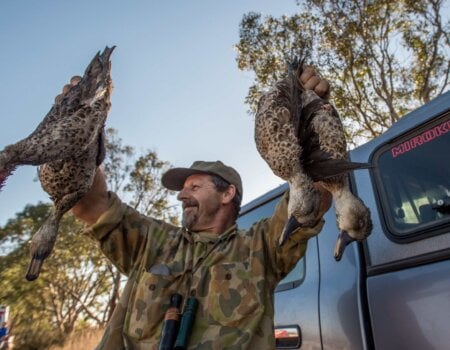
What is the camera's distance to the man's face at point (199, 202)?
112 inches

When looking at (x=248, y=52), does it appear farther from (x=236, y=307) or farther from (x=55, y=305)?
(x=55, y=305)

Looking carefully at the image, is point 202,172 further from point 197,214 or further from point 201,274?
point 201,274

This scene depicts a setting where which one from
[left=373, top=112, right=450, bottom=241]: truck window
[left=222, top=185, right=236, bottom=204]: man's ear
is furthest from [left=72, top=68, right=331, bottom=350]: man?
[left=373, top=112, right=450, bottom=241]: truck window

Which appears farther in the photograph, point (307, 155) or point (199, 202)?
point (199, 202)

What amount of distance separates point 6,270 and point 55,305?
22.3ft

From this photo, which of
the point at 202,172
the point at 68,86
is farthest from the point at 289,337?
the point at 68,86

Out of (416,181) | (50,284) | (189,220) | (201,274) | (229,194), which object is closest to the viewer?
(416,181)

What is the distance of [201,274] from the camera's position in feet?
7.70

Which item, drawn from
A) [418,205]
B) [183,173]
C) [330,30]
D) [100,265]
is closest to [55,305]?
[100,265]

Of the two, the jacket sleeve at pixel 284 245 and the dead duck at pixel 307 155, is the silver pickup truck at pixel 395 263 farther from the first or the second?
the dead duck at pixel 307 155

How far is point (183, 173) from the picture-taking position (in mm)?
3104

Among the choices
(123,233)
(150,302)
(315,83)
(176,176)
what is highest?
(176,176)

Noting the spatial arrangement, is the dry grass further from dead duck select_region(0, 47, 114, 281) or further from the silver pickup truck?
dead duck select_region(0, 47, 114, 281)

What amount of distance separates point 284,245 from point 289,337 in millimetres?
659
